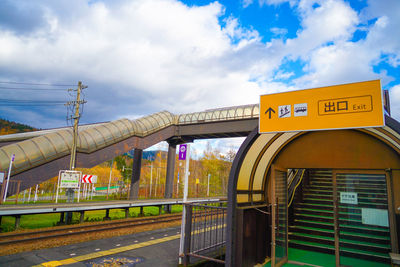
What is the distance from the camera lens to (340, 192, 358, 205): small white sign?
5.69 metres

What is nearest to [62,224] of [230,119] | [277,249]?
[277,249]

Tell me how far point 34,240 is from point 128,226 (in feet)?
12.4

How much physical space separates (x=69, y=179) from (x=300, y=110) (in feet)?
45.8

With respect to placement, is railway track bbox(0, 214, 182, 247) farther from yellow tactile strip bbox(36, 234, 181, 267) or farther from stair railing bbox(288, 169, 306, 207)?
stair railing bbox(288, 169, 306, 207)

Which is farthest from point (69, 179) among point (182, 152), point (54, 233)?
point (182, 152)

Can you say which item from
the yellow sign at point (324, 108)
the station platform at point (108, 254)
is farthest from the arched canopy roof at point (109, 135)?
the yellow sign at point (324, 108)

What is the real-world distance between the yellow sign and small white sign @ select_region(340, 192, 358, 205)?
8.04ft

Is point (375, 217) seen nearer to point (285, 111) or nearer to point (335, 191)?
Answer: point (335, 191)

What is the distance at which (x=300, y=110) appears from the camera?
4.63 metres

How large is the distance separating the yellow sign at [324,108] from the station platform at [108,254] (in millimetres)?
4863

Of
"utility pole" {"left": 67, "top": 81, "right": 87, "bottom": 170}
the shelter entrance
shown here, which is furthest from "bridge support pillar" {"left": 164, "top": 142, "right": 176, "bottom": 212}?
the shelter entrance

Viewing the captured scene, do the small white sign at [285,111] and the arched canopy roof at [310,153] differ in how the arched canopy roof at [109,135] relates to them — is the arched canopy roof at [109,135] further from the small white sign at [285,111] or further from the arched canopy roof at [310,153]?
the small white sign at [285,111]

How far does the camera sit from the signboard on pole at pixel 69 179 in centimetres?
1409

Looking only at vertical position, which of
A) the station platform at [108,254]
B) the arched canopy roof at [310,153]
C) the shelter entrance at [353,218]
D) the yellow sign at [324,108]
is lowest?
the station platform at [108,254]
